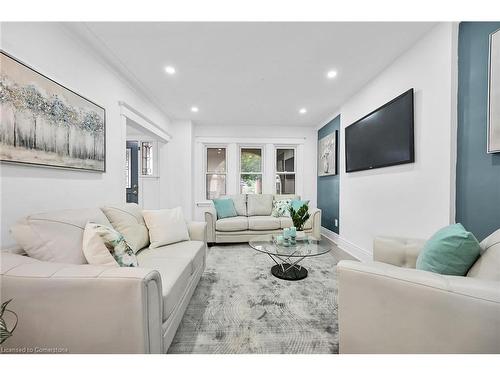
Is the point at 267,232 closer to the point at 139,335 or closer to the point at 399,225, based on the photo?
the point at 399,225

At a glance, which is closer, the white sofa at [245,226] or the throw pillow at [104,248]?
the throw pillow at [104,248]

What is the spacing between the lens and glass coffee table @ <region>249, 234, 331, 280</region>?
2021mm

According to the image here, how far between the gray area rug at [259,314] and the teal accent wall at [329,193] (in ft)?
5.47

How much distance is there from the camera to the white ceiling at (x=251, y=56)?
1795 mm

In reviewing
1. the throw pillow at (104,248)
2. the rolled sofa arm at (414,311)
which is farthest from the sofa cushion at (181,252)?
the rolled sofa arm at (414,311)

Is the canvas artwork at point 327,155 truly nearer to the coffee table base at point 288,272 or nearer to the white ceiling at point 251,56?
the white ceiling at point 251,56

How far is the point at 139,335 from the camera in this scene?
941 millimetres

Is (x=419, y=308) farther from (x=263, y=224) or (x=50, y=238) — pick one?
(x=263, y=224)

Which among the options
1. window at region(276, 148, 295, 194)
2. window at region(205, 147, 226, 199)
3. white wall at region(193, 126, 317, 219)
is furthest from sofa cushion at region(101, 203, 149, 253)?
window at region(276, 148, 295, 194)

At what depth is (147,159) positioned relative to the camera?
4.62 m

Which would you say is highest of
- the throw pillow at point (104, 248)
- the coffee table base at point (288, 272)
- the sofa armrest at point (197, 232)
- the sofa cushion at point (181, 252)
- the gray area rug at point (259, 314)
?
the throw pillow at point (104, 248)

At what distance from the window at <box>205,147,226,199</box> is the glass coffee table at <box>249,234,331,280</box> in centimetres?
271

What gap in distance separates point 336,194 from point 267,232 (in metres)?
1.51
